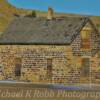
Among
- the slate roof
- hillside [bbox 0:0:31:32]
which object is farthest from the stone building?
hillside [bbox 0:0:31:32]

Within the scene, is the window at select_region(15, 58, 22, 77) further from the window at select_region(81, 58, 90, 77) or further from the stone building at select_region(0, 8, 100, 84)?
the window at select_region(81, 58, 90, 77)

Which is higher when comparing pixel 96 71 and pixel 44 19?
pixel 44 19

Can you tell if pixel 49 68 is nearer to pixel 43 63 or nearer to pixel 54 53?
pixel 43 63

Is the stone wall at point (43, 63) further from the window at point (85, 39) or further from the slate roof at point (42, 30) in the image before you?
the window at point (85, 39)

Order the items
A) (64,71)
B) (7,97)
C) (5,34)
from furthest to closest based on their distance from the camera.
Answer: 1. (5,34)
2. (64,71)
3. (7,97)

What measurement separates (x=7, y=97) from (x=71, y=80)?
19156mm

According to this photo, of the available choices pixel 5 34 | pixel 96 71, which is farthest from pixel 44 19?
pixel 96 71

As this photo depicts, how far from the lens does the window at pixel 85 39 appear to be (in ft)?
148

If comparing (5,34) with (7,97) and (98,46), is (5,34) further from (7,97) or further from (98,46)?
(7,97)

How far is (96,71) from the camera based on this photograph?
149 ft

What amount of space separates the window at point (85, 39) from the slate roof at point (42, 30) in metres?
0.65

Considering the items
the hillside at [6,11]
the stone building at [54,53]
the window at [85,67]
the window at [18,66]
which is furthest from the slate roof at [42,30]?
the hillside at [6,11]

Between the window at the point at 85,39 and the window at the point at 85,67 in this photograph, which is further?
the window at the point at 85,39

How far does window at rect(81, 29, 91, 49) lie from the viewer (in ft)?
148
